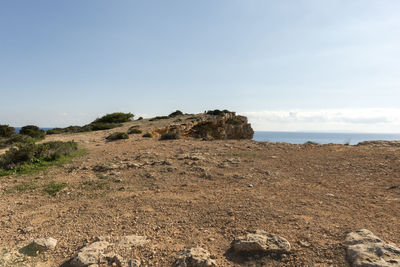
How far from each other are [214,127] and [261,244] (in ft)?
74.7

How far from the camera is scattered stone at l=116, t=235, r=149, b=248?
3766 millimetres

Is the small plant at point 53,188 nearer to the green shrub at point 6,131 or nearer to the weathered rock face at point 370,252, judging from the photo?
the weathered rock face at point 370,252

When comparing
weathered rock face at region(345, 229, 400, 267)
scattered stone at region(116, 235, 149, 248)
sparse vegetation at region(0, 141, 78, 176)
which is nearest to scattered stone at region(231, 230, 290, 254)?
weathered rock face at region(345, 229, 400, 267)

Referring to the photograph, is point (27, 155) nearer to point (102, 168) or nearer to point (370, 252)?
point (102, 168)

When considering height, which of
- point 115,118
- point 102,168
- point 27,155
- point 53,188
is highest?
point 115,118

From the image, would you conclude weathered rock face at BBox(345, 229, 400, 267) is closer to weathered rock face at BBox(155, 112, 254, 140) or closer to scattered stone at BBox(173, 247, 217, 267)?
scattered stone at BBox(173, 247, 217, 267)

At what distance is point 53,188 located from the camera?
21.6ft

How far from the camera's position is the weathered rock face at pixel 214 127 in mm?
21462

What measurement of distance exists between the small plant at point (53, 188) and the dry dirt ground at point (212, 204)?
15 cm

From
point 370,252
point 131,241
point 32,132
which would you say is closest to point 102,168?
point 131,241

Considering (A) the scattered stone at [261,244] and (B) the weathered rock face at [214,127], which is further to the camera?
(B) the weathered rock face at [214,127]

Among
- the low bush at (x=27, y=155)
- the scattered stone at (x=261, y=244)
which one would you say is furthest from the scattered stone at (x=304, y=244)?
the low bush at (x=27, y=155)

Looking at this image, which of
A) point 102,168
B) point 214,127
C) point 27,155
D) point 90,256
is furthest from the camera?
point 214,127

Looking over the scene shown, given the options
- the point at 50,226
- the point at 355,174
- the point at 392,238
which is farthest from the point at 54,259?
the point at 355,174
